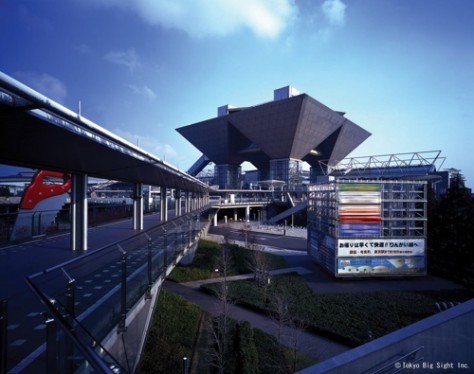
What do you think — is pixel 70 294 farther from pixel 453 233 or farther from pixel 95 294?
pixel 453 233

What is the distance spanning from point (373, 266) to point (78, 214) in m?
15.4

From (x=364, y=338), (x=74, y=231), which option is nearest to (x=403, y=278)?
(x=364, y=338)

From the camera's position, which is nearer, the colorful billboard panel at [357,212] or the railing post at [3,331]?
the railing post at [3,331]

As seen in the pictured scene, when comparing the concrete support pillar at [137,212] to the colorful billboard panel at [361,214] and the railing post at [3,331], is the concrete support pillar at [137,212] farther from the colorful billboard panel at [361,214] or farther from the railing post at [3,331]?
the railing post at [3,331]

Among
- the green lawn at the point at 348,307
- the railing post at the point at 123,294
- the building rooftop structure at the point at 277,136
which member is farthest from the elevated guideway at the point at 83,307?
the building rooftop structure at the point at 277,136

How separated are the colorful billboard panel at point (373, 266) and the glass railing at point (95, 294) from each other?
12.3 metres

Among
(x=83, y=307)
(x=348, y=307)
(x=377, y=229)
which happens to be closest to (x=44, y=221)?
(x=83, y=307)

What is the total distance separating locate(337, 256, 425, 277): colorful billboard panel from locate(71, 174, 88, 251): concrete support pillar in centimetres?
1313

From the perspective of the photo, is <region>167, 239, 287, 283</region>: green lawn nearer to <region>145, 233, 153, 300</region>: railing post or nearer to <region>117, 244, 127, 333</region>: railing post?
<region>145, 233, 153, 300</region>: railing post

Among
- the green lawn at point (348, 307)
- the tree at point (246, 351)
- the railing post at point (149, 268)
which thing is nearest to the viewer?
the railing post at point (149, 268)

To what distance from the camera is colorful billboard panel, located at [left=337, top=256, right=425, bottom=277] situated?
16.2m

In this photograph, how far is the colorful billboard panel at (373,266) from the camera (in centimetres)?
1622

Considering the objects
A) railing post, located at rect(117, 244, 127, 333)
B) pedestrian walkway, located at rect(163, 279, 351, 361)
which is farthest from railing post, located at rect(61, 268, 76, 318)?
pedestrian walkway, located at rect(163, 279, 351, 361)

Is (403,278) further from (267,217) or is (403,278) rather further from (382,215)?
(267,217)
